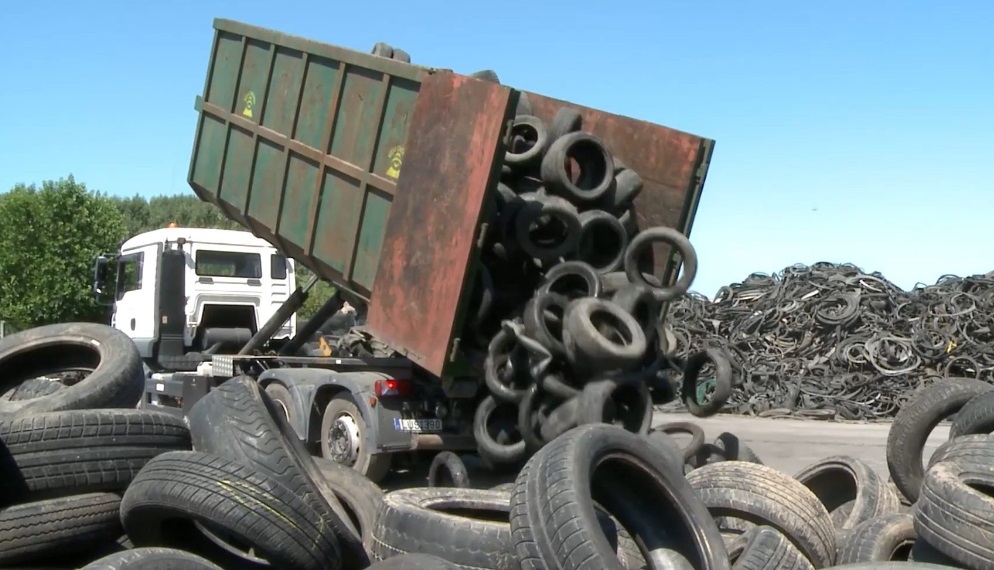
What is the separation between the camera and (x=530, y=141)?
26.2 feet

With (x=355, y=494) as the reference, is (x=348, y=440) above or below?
below

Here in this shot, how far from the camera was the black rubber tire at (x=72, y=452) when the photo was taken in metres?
5.13

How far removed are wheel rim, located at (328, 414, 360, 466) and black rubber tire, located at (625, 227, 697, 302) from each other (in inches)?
106

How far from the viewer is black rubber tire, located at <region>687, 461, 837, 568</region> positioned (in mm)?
4780

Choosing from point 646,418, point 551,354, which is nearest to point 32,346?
point 551,354

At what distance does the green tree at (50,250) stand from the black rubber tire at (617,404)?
2760 cm

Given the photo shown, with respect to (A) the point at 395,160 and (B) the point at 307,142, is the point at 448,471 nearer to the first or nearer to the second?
(A) the point at 395,160

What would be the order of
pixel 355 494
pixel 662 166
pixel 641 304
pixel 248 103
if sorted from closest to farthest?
pixel 355 494 < pixel 641 304 < pixel 662 166 < pixel 248 103

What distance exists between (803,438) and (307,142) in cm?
783

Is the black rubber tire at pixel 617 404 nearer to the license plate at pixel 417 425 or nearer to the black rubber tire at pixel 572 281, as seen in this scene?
the black rubber tire at pixel 572 281

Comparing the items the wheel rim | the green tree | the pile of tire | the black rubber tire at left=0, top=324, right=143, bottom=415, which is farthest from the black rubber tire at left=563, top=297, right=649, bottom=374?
the green tree

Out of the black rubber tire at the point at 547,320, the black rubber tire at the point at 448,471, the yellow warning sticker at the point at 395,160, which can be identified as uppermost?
the yellow warning sticker at the point at 395,160

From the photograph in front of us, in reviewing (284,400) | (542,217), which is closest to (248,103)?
(284,400)

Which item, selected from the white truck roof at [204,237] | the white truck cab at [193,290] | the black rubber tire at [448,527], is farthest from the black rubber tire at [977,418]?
the white truck roof at [204,237]
